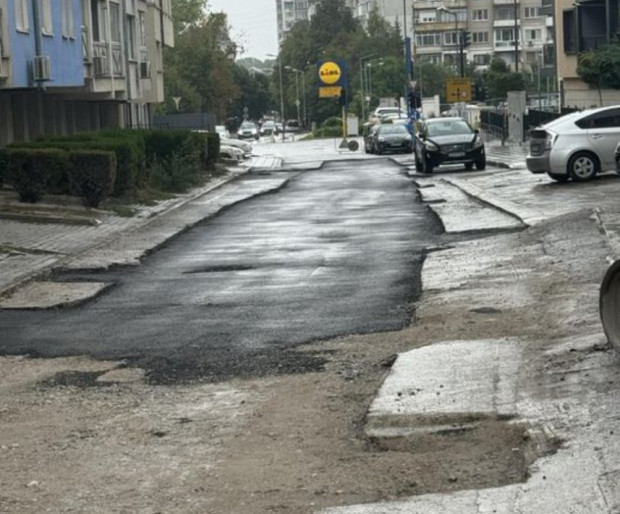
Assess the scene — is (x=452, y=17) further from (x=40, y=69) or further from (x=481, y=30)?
(x=40, y=69)

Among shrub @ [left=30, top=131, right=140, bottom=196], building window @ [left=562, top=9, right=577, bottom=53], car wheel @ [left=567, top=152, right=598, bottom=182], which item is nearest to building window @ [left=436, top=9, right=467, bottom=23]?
building window @ [left=562, top=9, right=577, bottom=53]

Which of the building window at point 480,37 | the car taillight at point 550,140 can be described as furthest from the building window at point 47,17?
the building window at point 480,37

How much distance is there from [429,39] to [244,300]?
14855cm

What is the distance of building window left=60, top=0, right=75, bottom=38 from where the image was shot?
3800 centimetres

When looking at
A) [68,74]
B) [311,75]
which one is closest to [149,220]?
[68,74]

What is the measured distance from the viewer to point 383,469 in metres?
7.58

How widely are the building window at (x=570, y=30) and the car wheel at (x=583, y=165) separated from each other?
35906mm

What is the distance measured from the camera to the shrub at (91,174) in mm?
27719

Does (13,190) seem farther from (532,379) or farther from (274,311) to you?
(532,379)

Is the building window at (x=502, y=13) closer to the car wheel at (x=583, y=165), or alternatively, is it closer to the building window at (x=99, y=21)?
the building window at (x=99, y=21)

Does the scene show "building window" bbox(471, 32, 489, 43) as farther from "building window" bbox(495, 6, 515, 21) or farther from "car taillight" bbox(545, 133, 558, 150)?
"car taillight" bbox(545, 133, 558, 150)

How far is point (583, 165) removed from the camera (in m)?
30.0

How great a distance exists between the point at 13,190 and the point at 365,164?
25.6 m

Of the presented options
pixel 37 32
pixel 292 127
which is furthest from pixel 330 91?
pixel 292 127
